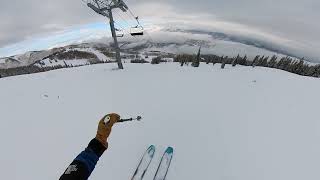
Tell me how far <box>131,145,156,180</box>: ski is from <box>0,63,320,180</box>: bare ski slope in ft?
0.49

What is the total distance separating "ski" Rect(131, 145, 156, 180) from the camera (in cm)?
823

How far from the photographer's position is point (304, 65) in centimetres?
2762

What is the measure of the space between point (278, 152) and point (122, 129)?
4530 millimetres

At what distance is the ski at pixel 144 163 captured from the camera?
27.0 ft

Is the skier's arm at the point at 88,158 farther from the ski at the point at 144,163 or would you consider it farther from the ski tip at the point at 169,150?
the ski tip at the point at 169,150

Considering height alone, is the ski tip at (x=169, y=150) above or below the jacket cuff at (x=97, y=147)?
below

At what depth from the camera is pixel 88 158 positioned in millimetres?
5602

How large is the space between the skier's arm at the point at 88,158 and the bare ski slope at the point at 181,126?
8.27 feet

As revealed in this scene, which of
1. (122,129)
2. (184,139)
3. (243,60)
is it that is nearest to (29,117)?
(122,129)

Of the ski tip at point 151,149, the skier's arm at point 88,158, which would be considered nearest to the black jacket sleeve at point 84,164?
the skier's arm at point 88,158

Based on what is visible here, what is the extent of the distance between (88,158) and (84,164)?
184 mm

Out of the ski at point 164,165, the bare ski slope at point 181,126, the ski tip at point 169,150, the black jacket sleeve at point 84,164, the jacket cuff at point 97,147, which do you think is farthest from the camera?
the ski tip at point 169,150

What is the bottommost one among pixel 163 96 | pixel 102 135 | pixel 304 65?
pixel 304 65

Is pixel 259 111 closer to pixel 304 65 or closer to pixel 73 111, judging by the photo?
pixel 73 111
